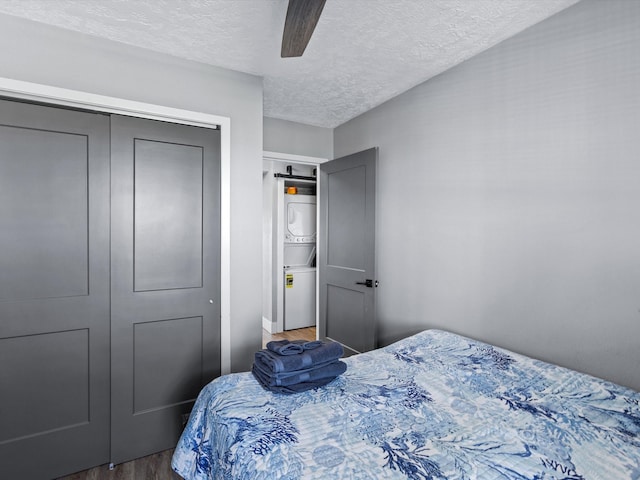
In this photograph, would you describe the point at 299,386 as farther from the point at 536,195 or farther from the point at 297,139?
the point at 297,139

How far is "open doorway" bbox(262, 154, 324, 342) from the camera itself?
4754 millimetres

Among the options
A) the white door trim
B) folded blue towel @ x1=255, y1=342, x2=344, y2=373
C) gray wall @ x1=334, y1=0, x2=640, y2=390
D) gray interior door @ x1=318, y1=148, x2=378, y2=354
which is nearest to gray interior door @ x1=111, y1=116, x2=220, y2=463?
the white door trim

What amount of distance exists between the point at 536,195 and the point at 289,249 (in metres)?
3.50

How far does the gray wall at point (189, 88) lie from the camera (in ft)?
6.33

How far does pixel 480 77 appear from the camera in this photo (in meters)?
2.25

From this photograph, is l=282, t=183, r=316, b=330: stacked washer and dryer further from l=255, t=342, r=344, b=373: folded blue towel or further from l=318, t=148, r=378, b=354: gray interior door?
l=255, t=342, r=344, b=373: folded blue towel

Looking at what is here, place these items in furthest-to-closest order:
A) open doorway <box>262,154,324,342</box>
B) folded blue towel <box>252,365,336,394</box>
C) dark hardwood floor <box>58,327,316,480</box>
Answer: open doorway <box>262,154,324,342</box>, dark hardwood floor <box>58,327,316,480</box>, folded blue towel <box>252,365,336,394</box>

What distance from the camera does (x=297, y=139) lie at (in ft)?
11.9

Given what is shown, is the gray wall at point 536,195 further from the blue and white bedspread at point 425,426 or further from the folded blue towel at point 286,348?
the folded blue towel at point 286,348

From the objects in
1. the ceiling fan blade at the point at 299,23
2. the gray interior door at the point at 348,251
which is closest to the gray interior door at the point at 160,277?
the ceiling fan blade at the point at 299,23

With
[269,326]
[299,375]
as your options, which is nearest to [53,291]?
[299,375]

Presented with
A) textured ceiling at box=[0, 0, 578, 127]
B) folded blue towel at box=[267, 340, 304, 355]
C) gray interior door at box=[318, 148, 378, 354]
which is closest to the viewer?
folded blue towel at box=[267, 340, 304, 355]

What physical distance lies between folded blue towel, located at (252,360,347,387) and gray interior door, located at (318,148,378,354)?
1407 millimetres

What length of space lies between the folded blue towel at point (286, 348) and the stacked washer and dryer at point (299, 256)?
3.09 meters
